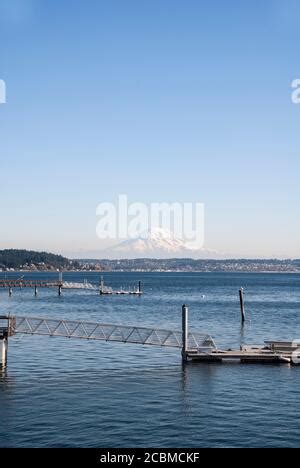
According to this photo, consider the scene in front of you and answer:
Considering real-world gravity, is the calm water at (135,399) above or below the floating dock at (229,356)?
below

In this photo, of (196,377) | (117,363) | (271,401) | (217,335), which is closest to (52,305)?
(217,335)

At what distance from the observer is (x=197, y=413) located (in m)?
29.4

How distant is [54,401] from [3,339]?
438 inches

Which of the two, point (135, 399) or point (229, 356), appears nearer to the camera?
point (135, 399)

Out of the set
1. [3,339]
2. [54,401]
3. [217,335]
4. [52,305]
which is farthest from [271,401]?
[52,305]

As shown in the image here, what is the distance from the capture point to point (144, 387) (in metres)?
35.1

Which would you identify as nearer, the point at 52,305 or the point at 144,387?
the point at 144,387

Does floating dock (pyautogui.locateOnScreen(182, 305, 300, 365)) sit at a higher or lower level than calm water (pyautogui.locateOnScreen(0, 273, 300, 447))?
higher

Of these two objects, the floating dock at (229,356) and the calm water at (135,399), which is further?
the floating dock at (229,356)

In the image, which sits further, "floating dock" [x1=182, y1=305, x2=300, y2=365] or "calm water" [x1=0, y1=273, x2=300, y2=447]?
"floating dock" [x1=182, y1=305, x2=300, y2=365]

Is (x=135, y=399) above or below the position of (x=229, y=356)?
below

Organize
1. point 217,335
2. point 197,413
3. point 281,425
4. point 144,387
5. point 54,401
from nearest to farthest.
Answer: point 281,425 → point 197,413 → point 54,401 → point 144,387 → point 217,335
